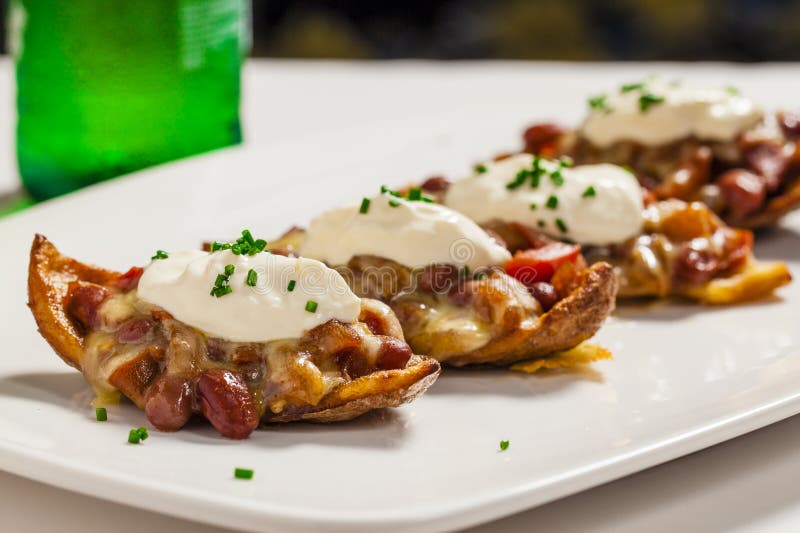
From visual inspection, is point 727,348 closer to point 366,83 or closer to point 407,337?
point 407,337

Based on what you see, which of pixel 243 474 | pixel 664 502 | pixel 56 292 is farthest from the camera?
pixel 56 292

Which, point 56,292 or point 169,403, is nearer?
point 169,403

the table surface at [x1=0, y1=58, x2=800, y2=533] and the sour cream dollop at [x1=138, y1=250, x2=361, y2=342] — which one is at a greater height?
the sour cream dollop at [x1=138, y1=250, x2=361, y2=342]

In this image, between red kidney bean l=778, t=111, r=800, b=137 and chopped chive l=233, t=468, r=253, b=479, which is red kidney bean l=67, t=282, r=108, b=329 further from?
red kidney bean l=778, t=111, r=800, b=137

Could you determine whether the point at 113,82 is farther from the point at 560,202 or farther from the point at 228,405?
the point at 228,405

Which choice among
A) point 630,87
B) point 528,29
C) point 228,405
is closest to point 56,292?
point 228,405

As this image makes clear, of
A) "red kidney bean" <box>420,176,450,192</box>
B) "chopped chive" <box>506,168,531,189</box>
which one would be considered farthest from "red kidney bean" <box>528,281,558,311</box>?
"red kidney bean" <box>420,176,450,192</box>
